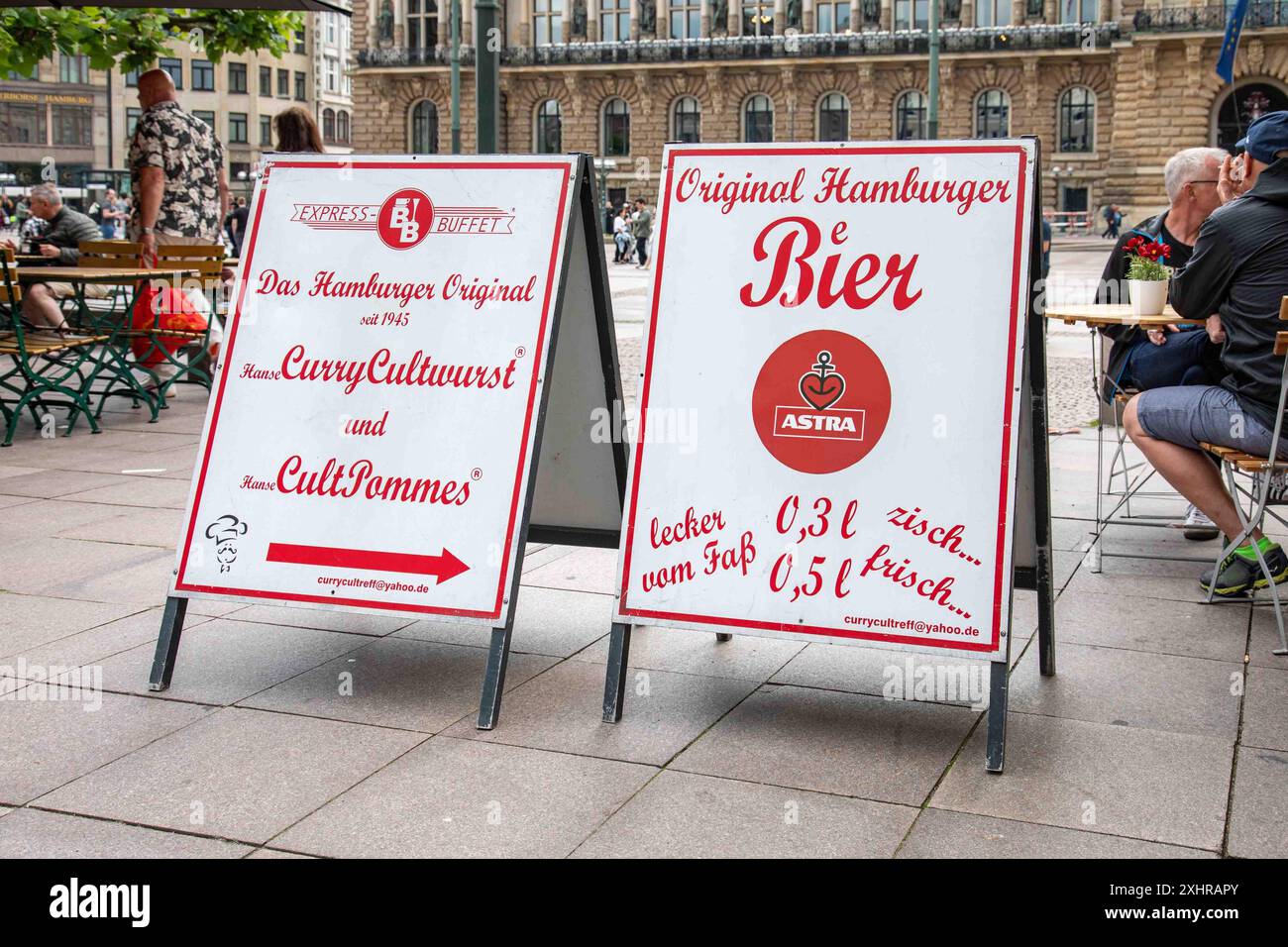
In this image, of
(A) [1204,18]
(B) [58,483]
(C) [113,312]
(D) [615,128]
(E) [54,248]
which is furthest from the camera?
(D) [615,128]

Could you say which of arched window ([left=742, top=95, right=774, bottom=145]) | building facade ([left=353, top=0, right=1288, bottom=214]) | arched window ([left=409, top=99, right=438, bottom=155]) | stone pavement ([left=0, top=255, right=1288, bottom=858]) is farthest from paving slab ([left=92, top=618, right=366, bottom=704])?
arched window ([left=409, top=99, right=438, bottom=155])

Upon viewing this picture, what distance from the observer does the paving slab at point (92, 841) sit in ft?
9.32

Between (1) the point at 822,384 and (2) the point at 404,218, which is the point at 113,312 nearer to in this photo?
(2) the point at 404,218

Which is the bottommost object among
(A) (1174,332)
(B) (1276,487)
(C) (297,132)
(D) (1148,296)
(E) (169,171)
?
(B) (1276,487)

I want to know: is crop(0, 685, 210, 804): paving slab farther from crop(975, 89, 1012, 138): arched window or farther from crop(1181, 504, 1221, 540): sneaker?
crop(975, 89, 1012, 138): arched window

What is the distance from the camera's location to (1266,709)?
12.4 ft

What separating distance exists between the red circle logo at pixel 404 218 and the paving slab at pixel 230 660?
1.23 m

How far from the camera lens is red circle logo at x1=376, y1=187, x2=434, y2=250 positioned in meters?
3.98

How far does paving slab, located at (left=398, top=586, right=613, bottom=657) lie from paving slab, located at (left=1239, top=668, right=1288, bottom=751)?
1749mm

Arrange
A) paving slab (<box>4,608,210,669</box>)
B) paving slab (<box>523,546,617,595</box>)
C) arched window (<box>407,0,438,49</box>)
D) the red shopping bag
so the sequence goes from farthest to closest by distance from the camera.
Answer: arched window (<box>407,0,438,49</box>), the red shopping bag, paving slab (<box>523,546,617,595</box>), paving slab (<box>4,608,210,669</box>)

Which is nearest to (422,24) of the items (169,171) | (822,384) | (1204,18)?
(1204,18)

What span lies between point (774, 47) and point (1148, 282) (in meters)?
57.7

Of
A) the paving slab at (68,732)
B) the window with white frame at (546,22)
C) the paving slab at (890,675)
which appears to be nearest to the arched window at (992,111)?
the window with white frame at (546,22)
